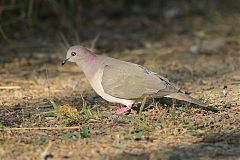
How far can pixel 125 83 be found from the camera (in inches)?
173

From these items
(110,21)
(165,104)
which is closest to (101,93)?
(165,104)

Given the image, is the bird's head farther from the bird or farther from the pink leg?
the pink leg

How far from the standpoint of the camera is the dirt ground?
3727mm

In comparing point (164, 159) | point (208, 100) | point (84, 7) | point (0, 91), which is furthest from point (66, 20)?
point (164, 159)

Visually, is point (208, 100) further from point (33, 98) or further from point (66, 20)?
point (66, 20)

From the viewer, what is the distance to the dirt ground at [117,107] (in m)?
3.73

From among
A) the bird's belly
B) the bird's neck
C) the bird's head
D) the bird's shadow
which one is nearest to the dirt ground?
the bird's shadow

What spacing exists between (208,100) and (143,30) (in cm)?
393

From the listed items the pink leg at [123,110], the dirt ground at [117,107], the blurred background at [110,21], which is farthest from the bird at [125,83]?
the blurred background at [110,21]

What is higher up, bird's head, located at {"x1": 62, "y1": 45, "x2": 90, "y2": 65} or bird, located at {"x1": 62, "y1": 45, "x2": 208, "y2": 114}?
bird's head, located at {"x1": 62, "y1": 45, "x2": 90, "y2": 65}

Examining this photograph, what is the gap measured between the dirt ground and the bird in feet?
0.40

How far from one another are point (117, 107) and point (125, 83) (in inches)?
18.7

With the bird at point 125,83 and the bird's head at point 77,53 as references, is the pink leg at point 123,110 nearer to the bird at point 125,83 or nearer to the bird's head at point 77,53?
the bird at point 125,83

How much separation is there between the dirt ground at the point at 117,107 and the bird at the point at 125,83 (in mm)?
121
